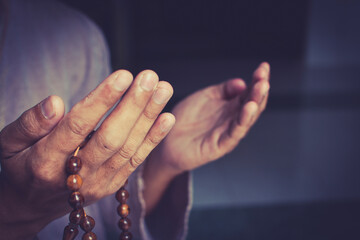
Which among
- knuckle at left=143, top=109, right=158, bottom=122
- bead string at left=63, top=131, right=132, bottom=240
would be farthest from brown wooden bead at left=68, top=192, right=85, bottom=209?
knuckle at left=143, top=109, right=158, bottom=122

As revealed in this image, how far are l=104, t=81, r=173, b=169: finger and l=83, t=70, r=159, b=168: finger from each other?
0.03 ft

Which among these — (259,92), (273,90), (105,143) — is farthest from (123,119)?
(273,90)

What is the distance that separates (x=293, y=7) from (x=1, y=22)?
5871 mm

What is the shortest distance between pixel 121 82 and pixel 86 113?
0.04 meters

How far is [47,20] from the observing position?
69cm

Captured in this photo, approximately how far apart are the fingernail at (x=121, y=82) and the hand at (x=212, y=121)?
10.0 inches

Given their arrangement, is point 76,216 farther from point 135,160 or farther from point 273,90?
point 273,90

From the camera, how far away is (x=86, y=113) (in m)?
0.30

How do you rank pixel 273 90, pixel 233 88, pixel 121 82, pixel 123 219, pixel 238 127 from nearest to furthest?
pixel 121 82, pixel 123 219, pixel 238 127, pixel 233 88, pixel 273 90

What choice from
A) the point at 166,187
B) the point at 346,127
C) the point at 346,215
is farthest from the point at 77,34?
the point at 346,127

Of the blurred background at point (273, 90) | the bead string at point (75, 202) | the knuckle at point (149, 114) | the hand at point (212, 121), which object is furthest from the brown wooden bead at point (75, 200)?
the blurred background at point (273, 90)

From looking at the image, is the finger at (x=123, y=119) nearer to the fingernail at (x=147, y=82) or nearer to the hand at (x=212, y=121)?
the fingernail at (x=147, y=82)

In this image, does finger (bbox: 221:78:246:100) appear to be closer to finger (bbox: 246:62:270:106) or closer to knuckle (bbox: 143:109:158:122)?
finger (bbox: 246:62:270:106)

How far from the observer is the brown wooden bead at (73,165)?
0.32 metres
